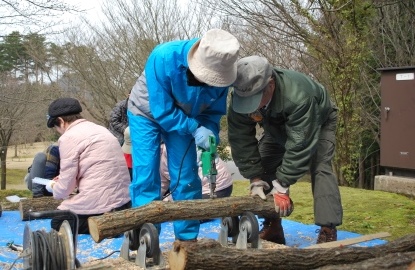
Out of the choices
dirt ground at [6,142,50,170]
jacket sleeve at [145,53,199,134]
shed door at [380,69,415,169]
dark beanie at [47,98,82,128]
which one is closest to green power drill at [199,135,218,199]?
jacket sleeve at [145,53,199,134]

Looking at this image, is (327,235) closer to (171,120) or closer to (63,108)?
(171,120)

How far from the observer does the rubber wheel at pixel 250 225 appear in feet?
11.0

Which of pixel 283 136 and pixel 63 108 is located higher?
pixel 63 108

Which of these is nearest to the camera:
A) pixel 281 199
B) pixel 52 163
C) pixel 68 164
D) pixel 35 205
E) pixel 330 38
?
pixel 281 199

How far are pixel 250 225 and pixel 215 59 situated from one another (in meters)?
1.13

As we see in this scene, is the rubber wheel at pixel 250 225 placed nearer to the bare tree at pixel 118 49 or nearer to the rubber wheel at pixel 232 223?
the rubber wheel at pixel 232 223

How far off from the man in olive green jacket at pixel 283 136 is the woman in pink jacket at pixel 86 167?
949 mm

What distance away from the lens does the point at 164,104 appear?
125 inches

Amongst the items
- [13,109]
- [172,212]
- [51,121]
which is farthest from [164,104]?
[13,109]

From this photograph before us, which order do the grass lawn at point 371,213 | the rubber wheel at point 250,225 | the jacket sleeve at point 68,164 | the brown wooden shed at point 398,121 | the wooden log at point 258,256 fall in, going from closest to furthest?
the wooden log at point 258,256, the rubber wheel at point 250,225, the jacket sleeve at point 68,164, the grass lawn at point 371,213, the brown wooden shed at point 398,121

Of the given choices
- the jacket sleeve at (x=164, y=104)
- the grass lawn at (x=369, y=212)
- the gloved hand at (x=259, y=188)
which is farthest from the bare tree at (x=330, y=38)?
the jacket sleeve at (x=164, y=104)

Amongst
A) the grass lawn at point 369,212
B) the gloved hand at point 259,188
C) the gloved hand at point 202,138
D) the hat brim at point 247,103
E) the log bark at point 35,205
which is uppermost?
the hat brim at point 247,103

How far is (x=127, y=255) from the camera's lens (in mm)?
3215

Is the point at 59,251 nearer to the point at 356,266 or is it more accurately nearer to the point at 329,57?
the point at 356,266
